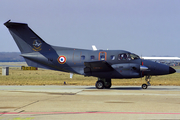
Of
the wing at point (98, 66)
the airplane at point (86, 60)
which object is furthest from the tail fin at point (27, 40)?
the wing at point (98, 66)

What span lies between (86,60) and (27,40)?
6140mm

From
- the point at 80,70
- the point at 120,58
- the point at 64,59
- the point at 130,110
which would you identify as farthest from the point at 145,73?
the point at 130,110

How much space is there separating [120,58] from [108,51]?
1387 mm

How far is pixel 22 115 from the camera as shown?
1084 cm

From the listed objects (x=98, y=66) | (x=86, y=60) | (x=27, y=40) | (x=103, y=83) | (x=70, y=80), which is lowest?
(x=103, y=83)

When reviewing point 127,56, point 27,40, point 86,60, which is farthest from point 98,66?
point 27,40

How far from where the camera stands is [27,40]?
25.5m

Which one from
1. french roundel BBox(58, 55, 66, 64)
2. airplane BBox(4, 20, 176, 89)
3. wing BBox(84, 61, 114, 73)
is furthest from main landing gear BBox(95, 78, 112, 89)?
french roundel BBox(58, 55, 66, 64)

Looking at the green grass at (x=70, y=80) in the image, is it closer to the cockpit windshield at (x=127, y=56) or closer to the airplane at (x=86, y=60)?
the airplane at (x=86, y=60)

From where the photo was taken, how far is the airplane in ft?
77.6

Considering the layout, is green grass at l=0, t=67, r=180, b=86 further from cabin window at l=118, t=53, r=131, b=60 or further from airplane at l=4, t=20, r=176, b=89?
cabin window at l=118, t=53, r=131, b=60

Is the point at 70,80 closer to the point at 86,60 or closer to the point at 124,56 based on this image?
the point at 86,60

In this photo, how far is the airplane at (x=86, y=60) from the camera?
2366 centimetres

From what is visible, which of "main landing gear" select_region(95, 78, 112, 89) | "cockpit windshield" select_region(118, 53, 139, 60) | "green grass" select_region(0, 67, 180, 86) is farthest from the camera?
"green grass" select_region(0, 67, 180, 86)
